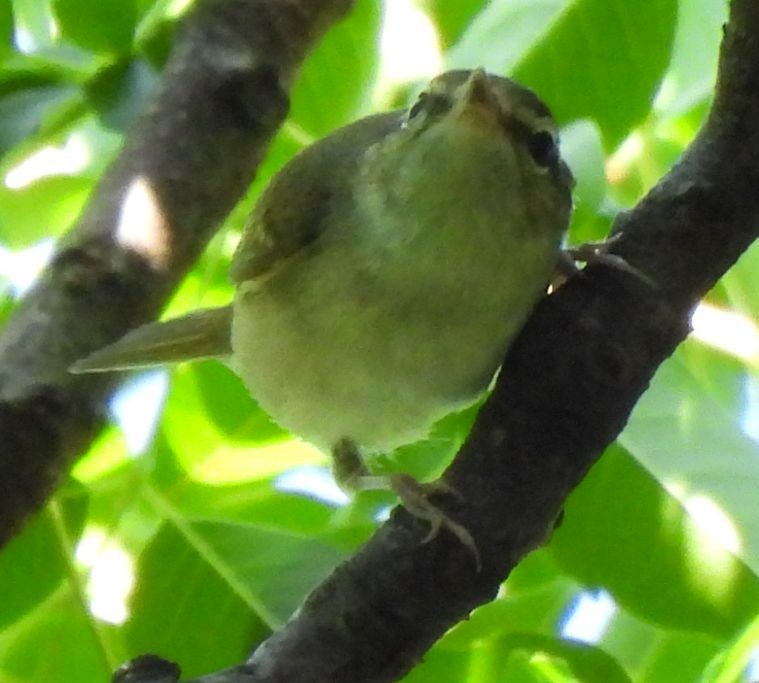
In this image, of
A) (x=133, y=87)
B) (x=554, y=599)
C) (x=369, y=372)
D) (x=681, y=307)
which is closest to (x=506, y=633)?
(x=554, y=599)

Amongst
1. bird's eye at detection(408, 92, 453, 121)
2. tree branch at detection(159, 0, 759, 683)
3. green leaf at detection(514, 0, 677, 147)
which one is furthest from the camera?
green leaf at detection(514, 0, 677, 147)

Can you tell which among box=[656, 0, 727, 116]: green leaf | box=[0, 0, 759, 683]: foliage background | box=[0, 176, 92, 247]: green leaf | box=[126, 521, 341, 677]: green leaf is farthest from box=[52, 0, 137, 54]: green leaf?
box=[656, 0, 727, 116]: green leaf

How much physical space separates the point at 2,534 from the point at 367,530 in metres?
0.32

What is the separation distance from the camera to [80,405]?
78 centimetres

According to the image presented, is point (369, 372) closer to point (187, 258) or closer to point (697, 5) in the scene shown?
point (187, 258)

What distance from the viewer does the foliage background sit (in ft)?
2.84

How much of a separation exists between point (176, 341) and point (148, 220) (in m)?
0.20

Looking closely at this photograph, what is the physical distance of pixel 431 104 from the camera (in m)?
0.87

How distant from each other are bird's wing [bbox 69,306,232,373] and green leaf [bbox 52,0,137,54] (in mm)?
223

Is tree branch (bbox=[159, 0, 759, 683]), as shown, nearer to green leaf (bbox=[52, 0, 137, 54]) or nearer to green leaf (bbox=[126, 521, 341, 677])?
green leaf (bbox=[126, 521, 341, 677])

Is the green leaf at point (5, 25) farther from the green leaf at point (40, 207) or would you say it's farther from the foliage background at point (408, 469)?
the green leaf at point (40, 207)

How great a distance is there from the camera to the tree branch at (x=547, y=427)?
578 millimetres

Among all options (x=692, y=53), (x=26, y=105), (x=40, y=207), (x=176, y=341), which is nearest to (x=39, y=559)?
(x=176, y=341)

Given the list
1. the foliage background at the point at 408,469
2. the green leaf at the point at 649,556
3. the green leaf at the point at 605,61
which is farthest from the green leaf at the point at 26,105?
the green leaf at the point at 649,556
